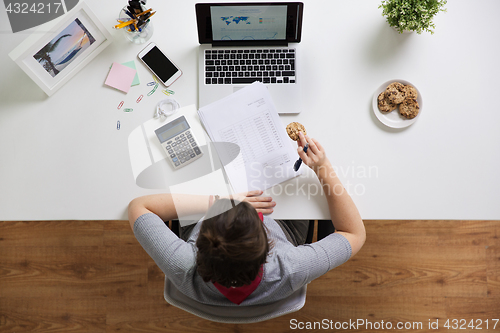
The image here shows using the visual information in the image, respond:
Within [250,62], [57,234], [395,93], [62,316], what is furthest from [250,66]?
[62,316]

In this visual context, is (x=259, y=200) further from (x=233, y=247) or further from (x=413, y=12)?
(x=413, y=12)

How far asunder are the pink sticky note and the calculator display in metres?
0.18

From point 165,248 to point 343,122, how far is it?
653mm

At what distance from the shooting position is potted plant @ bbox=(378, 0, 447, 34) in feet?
3.05

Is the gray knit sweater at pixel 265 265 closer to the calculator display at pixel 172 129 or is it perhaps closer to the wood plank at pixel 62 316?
the calculator display at pixel 172 129

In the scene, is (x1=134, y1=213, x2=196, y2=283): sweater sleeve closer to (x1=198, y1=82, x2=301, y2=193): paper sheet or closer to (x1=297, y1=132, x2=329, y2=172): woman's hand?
(x1=198, y1=82, x2=301, y2=193): paper sheet

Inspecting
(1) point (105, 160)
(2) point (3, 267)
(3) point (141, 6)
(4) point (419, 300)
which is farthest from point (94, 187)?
(4) point (419, 300)

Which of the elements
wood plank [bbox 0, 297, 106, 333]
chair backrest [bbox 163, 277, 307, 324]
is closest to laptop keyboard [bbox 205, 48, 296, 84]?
chair backrest [bbox 163, 277, 307, 324]

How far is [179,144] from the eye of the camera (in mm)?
998

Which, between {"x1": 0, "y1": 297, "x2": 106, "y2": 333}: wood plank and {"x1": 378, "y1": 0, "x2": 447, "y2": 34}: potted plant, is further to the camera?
{"x1": 0, "y1": 297, "x2": 106, "y2": 333}: wood plank

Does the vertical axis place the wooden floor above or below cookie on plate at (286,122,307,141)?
below

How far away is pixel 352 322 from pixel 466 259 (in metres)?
0.62

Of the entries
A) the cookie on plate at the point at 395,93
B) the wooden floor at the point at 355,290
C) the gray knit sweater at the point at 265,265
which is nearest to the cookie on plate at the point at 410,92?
the cookie on plate at the point at 395,93

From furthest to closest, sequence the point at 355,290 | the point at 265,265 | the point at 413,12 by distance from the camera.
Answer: the point at 355,290 < the point at 413,12 < the point at 265,265
